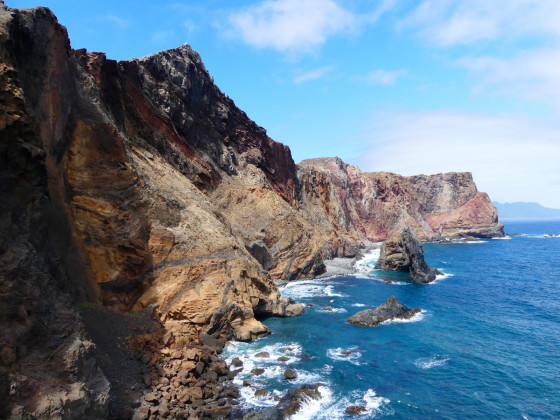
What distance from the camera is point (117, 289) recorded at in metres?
28.9

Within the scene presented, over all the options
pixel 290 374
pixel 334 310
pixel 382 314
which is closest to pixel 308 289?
pixel 334 310

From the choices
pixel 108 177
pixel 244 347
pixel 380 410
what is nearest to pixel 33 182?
pixel 108 177

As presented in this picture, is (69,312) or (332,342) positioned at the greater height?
(69,312)

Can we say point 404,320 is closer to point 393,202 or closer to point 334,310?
point 334,310

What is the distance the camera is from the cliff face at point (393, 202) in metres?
99.2

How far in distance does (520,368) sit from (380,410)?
547 inches

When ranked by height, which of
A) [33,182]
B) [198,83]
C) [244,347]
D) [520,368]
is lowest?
[520,368]

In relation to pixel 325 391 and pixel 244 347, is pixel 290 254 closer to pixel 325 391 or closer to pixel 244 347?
pixel 244 347

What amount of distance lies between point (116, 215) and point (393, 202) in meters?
114

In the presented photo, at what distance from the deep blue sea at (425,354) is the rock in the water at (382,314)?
1.08 m

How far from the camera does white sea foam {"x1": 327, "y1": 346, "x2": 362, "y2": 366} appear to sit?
27.4 metres

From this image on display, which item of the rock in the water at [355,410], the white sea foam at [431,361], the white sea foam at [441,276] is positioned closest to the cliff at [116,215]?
the rock in the water at [355,410]

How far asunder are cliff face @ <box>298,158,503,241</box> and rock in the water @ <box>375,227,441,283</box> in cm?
2422

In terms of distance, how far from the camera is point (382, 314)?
125 ft
